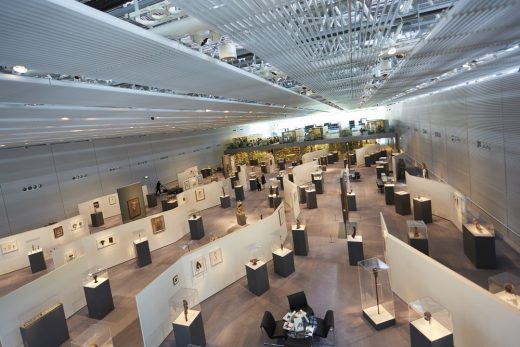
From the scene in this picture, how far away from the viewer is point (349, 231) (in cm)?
1023

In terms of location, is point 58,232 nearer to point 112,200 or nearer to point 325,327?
point 112,200

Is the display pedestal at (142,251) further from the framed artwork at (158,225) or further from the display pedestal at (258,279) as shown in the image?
the display pedestal at (258,279)

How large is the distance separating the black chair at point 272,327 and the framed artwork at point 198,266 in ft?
8.45

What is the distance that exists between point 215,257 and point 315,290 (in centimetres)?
297

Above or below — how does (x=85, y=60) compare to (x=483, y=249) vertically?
above

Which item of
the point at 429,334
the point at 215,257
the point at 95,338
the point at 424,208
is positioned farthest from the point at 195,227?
the point at 429,334

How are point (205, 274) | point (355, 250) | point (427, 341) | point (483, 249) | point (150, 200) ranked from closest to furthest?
point (427, 341) < point (483, 249) < point (205, 274) < point (355, 250) < point (150, 200)

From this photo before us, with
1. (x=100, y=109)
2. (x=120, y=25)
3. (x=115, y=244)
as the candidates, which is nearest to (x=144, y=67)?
(x=120, y=25)

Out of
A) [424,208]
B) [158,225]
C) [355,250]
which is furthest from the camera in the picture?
[158,225]

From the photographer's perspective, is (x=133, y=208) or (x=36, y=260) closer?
(x=36, y=260)

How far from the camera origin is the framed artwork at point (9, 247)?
1298 centimetres

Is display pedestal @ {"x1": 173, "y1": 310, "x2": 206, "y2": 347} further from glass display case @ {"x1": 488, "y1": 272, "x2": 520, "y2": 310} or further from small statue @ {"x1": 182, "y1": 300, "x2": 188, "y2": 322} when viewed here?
glass display case @ {"x1": 488, "y1": 272, "x2": 520, "y2": 310}

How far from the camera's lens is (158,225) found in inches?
526

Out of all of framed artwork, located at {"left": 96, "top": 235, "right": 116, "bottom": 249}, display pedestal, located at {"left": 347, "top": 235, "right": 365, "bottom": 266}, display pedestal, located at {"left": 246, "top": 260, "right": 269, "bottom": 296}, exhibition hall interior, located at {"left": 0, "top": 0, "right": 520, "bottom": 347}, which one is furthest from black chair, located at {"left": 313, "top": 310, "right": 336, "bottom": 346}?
framed artwork, located at {"left": 96, "top": 235, "right": 116, "bottom": 249}
